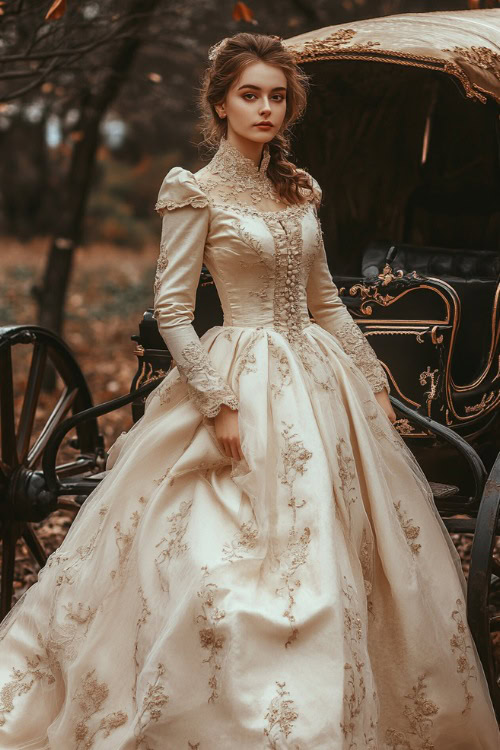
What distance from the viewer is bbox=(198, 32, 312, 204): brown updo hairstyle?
10.6 ft

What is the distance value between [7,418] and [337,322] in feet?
4.87

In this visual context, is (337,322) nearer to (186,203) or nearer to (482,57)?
(186,203)

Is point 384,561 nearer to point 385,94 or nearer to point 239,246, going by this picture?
point 239,246

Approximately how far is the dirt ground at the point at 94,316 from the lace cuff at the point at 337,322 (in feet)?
7.07

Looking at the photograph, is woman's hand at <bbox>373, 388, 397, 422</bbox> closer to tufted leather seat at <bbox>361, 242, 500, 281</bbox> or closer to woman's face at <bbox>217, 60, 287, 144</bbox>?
woman's face at <bbox>217, 60, 287, 144</bbox>

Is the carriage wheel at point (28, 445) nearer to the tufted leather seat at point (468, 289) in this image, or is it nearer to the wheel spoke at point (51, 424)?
the wheel spoke at point (51, 424)

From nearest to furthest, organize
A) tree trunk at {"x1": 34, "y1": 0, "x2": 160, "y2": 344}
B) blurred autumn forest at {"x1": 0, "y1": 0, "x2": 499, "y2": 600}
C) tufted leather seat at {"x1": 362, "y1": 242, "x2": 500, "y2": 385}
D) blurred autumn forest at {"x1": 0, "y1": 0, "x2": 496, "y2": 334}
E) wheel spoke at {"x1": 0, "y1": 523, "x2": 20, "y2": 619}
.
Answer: wheel spoke at {"x1": 0, "y1": 523, "x2": 20, "y2": 619}, tufted leather seat at {"x1": 362, "y1": 242, "x2": 500, "y2": 385}, blurred autumn forest at {"x1": 0, "y1": 0, "x2": 496, "y2": 334}, blurred autumn forest at {"x1": 0, "y1": 0, "x2": 499, "y2": 600}, tree trunk at {"x1": 34, "y1": 0, "x2": 160, "y2": 344}

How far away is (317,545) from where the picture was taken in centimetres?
290

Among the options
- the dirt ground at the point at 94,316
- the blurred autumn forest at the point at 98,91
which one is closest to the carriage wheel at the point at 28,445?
the dirt ground at the point at 94,316

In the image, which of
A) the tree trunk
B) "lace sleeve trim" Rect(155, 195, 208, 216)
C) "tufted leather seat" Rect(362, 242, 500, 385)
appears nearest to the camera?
"lace sleeve trim" Rect(155, 195, 208, 216)

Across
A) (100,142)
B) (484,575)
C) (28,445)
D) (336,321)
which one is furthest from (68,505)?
(100,142)

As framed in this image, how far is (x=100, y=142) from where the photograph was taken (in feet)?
51.9

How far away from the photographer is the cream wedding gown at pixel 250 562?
273 cm

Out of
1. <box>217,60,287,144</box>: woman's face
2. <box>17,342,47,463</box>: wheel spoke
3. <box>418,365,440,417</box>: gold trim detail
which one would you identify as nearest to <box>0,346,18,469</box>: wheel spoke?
<box>17,342,47,463</box>: wheel spoke
